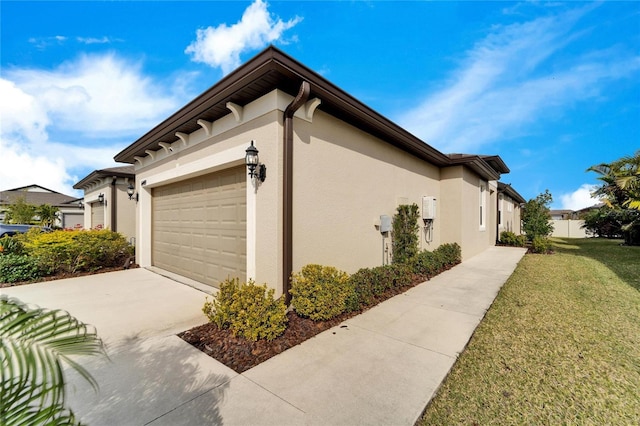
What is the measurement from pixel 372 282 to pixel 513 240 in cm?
1303

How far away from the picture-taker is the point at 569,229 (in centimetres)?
2603

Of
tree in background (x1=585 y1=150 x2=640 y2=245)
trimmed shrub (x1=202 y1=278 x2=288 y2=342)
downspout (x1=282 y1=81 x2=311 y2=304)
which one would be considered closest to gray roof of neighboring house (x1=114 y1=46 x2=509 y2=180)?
downspout (x1=282 y1=81 x2=311 y2=304)

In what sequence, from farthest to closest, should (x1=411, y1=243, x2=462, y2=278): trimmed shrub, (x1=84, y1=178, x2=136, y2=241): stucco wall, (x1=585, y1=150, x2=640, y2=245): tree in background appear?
(x1=84, y1=178, x2=136, y2=241): stucco wall, (x1=585, y1=150, x2=640, y2=245): tree in background, (x1=411, y1=243, x2=462, y2=278): trimmed shrub

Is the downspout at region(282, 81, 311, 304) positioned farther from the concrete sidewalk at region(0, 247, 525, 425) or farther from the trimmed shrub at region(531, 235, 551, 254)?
the trimmed shrub at region(531, 235, 551, 254)

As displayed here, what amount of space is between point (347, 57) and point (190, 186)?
5362mm

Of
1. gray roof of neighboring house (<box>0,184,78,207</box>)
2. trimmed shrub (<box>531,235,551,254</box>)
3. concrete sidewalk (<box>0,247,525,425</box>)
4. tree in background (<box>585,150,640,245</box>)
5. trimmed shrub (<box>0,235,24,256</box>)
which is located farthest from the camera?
gray roof of neighboring house (<box>0,184,78,207</box>)

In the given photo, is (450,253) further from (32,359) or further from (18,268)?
(18,268)

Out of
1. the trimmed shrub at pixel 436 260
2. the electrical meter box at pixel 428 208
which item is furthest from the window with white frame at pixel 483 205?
the electrical meter box at pixel 428 208

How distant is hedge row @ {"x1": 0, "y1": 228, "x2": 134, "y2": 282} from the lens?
23.1ft

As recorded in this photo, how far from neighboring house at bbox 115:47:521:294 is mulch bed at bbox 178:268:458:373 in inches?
27.9

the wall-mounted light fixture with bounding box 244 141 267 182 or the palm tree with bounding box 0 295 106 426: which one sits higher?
the wall-mounted light fixture with bounding box 244 141 267 182

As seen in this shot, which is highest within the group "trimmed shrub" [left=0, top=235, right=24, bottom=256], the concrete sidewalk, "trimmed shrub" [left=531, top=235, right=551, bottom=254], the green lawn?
"trimmed shrub" [left=0, top=235, right=24, bottom=256]

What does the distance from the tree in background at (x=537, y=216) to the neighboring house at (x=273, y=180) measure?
29.4 ft

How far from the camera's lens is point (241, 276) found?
5.21 metres
